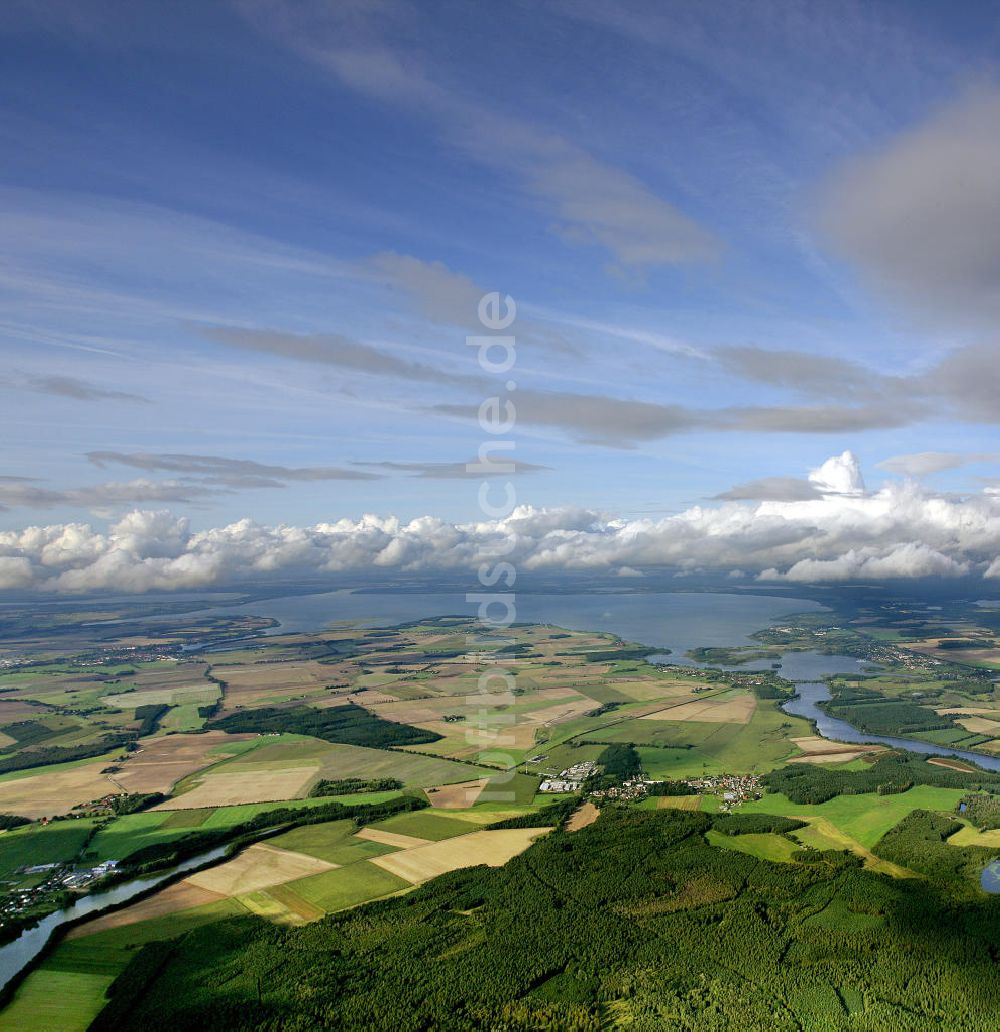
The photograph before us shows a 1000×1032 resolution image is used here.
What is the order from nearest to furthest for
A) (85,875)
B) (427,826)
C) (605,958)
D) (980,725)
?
(605,958) < (85,875) < (427,826) < (980,725)

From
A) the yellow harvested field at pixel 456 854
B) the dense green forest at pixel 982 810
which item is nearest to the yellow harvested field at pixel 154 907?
the yellow harvested field at pixel 456 854

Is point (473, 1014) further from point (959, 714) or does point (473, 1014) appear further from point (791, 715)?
point (959, 714)

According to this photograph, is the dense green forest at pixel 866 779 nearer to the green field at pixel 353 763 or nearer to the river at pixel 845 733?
the river at pixel 845 733

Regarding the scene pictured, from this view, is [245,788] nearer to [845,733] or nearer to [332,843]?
[332,843]

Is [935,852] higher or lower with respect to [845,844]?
higher

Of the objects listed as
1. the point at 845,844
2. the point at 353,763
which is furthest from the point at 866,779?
the point at 353,763

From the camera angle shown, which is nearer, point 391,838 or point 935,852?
point 935,852

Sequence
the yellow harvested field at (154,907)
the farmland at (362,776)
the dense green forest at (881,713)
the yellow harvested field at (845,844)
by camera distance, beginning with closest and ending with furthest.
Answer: the yellow harvested field at (154,907), the farmland at (362,776), the yellow harvested field at (845,844), the dense green forest at (881,713)
